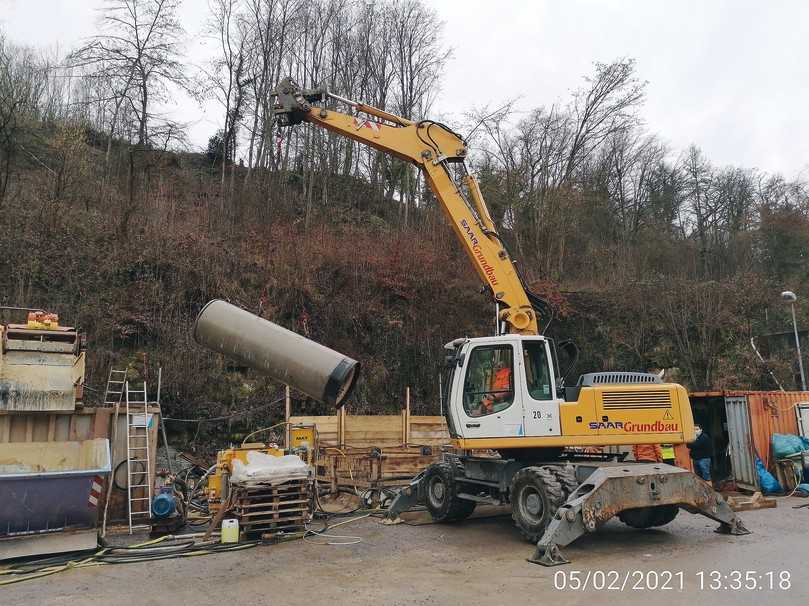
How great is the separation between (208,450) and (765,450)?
41.8ft

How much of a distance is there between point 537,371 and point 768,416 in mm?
8055

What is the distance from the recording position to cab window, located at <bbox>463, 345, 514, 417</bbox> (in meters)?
8.54

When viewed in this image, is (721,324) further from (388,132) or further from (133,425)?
(133,425)

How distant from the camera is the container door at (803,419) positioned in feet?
45.5

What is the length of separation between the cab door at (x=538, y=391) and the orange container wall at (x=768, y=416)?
7.18 metres

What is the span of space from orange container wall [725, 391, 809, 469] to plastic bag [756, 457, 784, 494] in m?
0.37

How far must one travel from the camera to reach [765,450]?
13.1 metres

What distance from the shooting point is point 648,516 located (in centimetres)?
878

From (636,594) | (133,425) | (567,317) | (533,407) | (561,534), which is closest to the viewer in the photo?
(636,594)

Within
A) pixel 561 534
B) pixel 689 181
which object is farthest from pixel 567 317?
pixel 689 181

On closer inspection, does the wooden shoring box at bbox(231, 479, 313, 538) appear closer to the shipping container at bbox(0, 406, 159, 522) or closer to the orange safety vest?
the shipping container at bbox(0, 406, 159, 522)

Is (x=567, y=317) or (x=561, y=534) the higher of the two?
(x=567, y=317)

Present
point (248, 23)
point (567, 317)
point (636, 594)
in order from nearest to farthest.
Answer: point (636, 594) → point (567, 317) → point (248, 23)

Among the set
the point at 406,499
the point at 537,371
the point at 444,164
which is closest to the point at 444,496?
the point at 406,499
